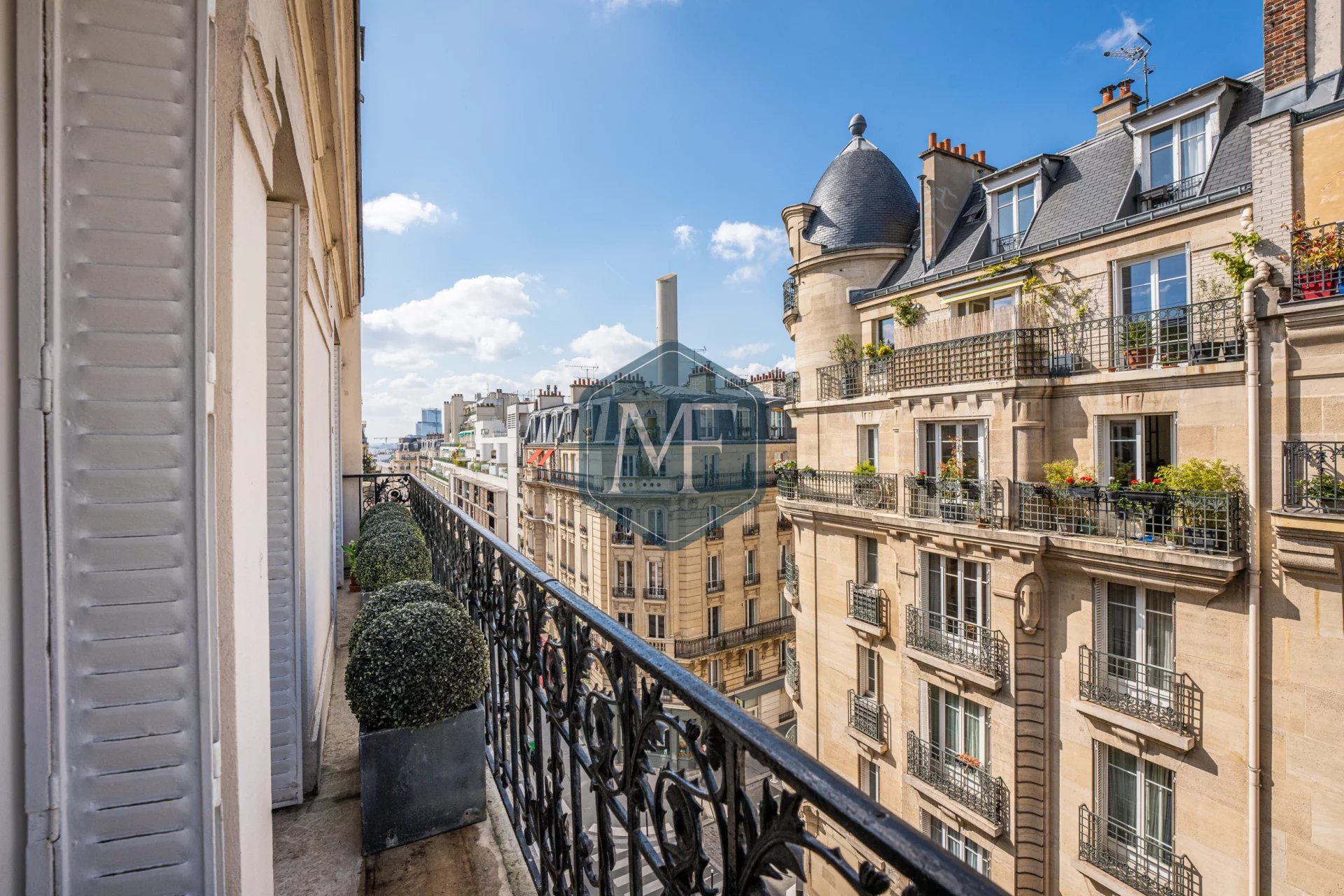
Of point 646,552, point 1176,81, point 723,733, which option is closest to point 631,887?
point 723,733

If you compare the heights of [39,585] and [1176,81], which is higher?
[1176,81]

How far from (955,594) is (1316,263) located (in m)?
6.46

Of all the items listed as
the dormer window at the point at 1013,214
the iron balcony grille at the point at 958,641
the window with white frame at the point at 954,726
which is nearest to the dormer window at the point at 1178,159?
the dormer window at the point at 1013,214

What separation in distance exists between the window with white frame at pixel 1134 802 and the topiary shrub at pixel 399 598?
1011 cm

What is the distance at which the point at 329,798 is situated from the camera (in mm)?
2645

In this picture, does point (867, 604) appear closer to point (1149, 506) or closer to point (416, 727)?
point (1149, 506)

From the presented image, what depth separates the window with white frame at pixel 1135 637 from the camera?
27.2ft

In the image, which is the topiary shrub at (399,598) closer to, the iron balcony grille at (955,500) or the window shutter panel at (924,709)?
the iron balcony grille at (955,500)

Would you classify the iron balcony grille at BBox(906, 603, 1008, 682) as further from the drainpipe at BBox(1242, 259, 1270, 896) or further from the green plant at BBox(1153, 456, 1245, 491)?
the green plant at BBox(1153, 456, 1245, 491)

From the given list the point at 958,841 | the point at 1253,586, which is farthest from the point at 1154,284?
the point at 958,841

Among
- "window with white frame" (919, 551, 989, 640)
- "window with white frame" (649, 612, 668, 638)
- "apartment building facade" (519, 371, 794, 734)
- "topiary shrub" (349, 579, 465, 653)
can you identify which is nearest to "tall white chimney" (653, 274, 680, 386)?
"apartment building facade" (519, 371, 794, 734)

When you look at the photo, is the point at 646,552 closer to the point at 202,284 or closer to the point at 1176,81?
the point at 1176,81

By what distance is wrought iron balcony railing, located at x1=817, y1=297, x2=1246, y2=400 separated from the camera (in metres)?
7.87

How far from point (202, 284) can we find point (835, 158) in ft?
52.3
